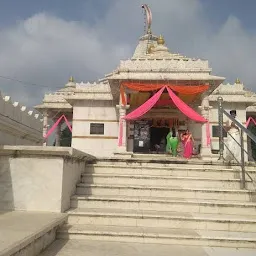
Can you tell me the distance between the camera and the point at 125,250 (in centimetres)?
434

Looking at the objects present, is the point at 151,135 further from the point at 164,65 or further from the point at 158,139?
the point at 164,65

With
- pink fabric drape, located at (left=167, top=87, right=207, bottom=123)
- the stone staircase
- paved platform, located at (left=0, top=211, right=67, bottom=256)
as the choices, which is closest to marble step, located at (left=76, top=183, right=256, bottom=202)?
the stone staircase

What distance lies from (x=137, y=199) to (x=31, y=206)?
191 centimetres

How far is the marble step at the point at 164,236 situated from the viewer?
4711mm

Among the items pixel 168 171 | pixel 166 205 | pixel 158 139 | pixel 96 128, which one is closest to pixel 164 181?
pixel 168 171

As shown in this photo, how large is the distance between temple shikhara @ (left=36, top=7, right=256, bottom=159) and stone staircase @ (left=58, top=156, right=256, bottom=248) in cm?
714

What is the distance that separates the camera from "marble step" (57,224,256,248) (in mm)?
4711

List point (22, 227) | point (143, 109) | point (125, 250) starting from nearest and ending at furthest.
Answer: point (22, 227)
point (125, 250)
point (143, 109)

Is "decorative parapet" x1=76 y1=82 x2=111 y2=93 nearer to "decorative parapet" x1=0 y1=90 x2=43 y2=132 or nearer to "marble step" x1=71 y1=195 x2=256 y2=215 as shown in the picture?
"decorative parapet" x1=0 y1=90 x2=43 y2=132

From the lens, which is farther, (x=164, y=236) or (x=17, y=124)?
(x=17, y=124)

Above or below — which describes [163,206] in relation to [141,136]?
below

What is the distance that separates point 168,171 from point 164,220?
2.30 meters

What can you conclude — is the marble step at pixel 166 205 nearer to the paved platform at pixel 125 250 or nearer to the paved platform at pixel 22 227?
the paved platform at pixel 22 227

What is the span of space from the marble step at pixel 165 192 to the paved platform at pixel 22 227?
1424 mm
